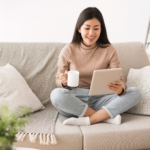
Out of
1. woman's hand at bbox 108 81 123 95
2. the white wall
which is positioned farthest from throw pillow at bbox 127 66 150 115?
the white wall

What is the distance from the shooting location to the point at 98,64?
59.4 inches

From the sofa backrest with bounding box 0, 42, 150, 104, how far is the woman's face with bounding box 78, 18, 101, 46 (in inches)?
14.9

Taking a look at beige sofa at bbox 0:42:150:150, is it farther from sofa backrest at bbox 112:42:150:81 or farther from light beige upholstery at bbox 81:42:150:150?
sofa backrest at bbox 112:42:150:81

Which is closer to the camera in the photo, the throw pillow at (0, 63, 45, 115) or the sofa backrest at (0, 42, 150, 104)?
the throw pillow at (0, 63, 45, 115)

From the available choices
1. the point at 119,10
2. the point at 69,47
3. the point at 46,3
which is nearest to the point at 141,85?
the point at 69,47

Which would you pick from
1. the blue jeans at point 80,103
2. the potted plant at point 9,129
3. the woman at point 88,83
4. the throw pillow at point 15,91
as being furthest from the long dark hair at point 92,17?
the potted plant at point 9,129

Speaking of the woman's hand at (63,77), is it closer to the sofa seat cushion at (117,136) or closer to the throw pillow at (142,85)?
the sofa seat cushion at (117,136)

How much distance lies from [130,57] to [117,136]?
33.6 inches

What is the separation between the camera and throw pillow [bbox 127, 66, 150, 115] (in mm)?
1399

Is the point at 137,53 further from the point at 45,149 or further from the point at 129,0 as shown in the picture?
the point at 45,149

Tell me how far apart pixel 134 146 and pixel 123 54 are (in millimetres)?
870

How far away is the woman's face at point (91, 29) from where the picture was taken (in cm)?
141

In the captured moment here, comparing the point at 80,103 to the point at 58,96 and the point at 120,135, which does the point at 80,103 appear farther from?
the point at 120,135

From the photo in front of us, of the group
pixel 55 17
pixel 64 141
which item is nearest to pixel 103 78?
pixel 64 141
